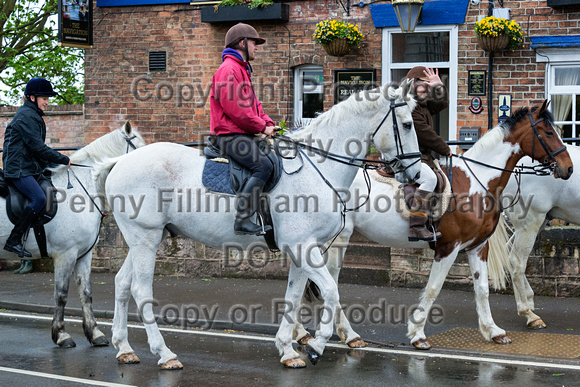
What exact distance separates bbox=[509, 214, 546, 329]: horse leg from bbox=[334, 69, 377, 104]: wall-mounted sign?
19.3 ft

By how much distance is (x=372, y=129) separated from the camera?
24.0 feet

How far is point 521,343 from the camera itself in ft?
27.6

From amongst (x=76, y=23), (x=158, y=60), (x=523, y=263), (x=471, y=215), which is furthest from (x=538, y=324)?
(x=76, y=23)

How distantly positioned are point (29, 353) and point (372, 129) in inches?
165

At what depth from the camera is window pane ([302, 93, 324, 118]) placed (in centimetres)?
1595

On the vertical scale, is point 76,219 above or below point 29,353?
above

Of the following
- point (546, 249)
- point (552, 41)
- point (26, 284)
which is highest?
point (552, 41)

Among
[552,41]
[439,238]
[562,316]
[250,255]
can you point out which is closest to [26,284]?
[250,255]

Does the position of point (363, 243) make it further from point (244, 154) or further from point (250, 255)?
point (244, 154)

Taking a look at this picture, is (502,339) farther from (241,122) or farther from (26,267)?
(26,267)

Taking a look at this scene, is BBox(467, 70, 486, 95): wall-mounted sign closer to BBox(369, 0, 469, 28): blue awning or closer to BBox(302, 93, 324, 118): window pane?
BBox(369, 0, 469, 28): blue awning

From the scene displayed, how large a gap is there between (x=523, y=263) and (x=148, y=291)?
481 centimetres

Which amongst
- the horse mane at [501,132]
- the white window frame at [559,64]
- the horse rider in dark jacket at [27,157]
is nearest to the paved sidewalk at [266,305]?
the horse mane at [501,132]

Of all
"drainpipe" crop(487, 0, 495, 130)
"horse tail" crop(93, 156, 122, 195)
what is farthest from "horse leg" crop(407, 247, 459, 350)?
"drainpipe" crop(487, 0, 495, 130)
